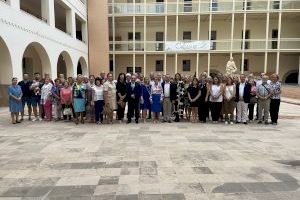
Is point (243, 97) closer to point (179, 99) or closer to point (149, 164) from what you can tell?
point (179, 99)

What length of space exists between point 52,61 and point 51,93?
7.47 metres

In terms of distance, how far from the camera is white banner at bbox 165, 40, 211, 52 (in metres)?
25.0

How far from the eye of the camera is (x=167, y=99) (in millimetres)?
9258

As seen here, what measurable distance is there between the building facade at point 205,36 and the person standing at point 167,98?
16.3 meters

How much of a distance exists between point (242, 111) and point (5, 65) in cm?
998

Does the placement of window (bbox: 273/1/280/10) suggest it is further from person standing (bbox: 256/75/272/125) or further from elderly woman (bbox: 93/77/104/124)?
elderly woman (bbox: 93/77/104/124)

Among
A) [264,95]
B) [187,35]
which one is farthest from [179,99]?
[187,35]

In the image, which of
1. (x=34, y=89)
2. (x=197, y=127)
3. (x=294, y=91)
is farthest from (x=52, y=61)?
(x=294, y=91)

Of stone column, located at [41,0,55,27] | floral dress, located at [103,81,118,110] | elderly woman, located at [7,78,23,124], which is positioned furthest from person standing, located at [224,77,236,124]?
stone column, located at [41,0,55,27]

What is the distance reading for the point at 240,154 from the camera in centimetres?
554

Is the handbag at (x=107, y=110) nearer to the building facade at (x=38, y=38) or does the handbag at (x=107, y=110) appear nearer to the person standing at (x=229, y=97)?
the person standing at (x=229, y=97)

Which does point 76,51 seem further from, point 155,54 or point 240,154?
point 240,154

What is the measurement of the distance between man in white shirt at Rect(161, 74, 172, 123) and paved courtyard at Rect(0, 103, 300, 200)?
4.63 ft

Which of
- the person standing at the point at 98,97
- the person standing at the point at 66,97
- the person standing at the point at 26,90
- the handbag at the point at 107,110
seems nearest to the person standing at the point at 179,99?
the handbag at the point at 107,110
